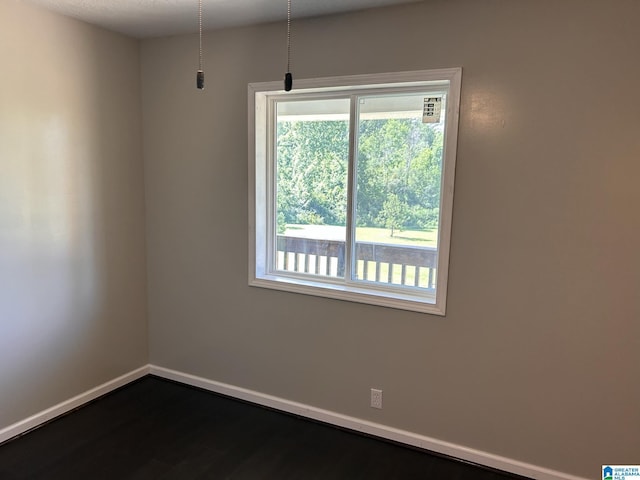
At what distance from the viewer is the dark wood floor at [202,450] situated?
2277mm

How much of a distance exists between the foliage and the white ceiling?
646 mm

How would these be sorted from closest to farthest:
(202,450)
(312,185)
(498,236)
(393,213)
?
(498,236)
(202,450)
(393,213)
(312,185)

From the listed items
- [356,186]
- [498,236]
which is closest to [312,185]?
[356,186]

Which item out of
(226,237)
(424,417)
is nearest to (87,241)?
(226,237)

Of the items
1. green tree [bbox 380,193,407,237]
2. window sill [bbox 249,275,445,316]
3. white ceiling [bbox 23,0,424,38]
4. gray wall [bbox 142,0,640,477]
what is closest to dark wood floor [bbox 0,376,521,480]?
gray wall [bbox 142,0,640,477]

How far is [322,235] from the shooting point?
112 inches

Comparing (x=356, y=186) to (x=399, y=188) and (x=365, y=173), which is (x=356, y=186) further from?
(x=399, y=188)

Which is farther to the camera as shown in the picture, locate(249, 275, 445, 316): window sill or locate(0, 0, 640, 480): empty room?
locate(249, 275, 445, 316): window sill

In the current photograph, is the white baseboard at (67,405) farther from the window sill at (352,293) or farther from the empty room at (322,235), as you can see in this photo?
the window sill at (352,293)

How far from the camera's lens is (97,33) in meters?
2.78

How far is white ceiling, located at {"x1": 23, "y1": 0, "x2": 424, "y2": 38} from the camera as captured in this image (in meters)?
2.30

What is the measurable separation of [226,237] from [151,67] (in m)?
1.36

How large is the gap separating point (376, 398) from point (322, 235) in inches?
43.1

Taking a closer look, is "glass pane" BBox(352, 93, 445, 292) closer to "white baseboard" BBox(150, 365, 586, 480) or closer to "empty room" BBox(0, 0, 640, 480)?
"empty room" BBox(0, 0, 640, 480)
